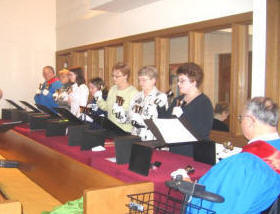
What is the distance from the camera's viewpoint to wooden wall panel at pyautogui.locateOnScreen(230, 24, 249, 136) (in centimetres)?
403

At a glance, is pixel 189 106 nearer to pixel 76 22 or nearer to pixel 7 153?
pixel 7 153

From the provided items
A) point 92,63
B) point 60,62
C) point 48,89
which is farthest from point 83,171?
point 60,62

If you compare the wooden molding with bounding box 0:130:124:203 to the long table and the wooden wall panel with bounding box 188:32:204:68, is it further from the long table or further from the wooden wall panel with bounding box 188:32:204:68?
the wooden wall panel with bounding box 188:32:204:68

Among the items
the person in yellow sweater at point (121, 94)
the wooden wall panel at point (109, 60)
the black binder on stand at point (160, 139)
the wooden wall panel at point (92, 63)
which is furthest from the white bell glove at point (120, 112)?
the wooden wall panel at point (92, 63)

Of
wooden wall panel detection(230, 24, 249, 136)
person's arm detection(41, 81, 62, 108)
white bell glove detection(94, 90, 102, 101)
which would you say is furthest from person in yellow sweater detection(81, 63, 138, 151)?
person's arm detection(41, 81, 62, 108)

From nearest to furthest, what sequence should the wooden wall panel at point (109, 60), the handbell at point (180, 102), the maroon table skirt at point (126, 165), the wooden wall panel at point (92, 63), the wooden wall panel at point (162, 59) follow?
the maroon table skirt at point (126, 165), the handbell at point (180, 102), the wooden wall panel at point (162, 59), the wooden wall panel at point (109, 60), the wooden wall panel at point (92, 63)

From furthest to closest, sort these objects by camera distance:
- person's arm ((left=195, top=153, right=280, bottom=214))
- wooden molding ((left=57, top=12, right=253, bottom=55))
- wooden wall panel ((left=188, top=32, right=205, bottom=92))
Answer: wooden wall panel ((left=188, top=32, right=205, bottom=92)), wooden molding ((left=57, top=12, right=253, bottom=55)), person's arm ((left=195, top=153, right=280, bottom=214))

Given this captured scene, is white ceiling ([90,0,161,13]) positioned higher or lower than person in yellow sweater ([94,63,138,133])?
higher

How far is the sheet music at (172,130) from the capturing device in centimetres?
216

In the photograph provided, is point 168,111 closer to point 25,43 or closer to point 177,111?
point 177,111

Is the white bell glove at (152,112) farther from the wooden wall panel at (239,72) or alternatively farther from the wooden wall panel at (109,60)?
the wooden wall panel at (109,60)

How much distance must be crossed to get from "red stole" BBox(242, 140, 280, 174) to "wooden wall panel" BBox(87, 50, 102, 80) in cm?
591

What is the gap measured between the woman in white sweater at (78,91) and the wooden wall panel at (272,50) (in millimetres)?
2386

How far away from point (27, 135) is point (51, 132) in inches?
18.5
